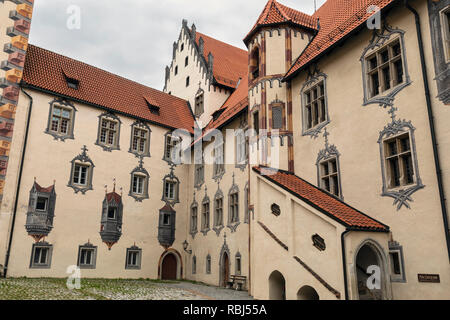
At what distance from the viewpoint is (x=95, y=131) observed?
22156mm

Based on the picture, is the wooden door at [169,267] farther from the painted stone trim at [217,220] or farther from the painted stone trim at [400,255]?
the painted stone trim at [400,255]

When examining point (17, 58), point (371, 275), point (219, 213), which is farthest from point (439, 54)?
point (17, 58)

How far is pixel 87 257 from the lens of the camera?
20703 mm

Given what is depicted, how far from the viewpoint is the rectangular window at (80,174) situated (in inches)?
832

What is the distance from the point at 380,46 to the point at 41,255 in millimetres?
17506

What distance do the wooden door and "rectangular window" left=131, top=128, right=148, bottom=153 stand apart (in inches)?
262

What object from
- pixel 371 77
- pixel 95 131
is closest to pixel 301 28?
pixel 371 77

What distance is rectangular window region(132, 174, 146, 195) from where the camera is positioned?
76.6ft

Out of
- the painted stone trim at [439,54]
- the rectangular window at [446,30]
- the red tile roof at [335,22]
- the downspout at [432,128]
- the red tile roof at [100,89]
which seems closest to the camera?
the downspout at [432,128]

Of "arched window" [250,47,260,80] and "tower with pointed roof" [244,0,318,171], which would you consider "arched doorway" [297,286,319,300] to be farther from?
"arched window" [250,47,260,80]

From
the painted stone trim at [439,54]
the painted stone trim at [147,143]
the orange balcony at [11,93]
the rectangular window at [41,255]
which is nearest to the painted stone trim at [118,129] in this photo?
the painted stone trim at [147,143]

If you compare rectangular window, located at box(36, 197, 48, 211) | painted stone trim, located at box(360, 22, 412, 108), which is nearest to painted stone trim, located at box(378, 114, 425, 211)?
painted stone trim, located at box(360, 22, 412, 108)

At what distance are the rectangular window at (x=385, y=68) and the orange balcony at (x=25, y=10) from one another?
1728 centimetres

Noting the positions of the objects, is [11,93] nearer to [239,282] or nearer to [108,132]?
[108,132]
